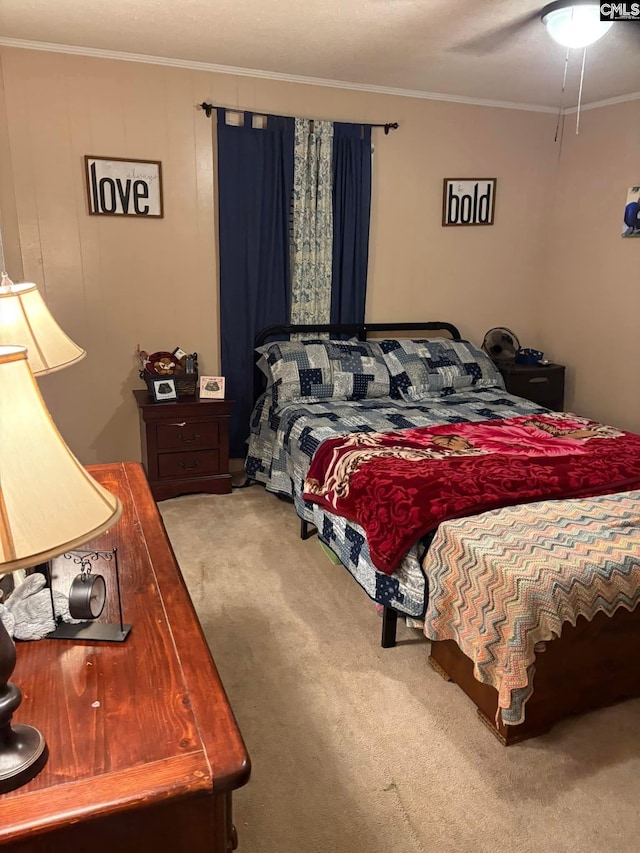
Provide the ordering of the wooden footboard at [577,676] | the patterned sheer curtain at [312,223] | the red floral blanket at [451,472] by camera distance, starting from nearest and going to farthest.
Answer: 1. the wooden footboard at [577,676]
2. the red floral blanket at [451,472]
3. the patterned sheer curtain at [312,223]

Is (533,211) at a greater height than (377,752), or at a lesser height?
greater

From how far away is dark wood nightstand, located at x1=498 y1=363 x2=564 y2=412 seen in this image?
4.33m

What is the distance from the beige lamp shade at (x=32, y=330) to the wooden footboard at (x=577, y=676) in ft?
5.26

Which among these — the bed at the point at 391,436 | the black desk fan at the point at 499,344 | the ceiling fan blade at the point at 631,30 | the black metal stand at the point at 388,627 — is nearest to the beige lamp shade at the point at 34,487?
the bed at the point at 391,436

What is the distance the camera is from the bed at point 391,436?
81.5 inches

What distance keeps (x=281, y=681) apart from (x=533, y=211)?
3887 millimetres

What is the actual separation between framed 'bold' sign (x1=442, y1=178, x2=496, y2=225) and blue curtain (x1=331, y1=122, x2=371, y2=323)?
2.04ft

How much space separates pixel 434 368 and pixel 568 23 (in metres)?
1.90

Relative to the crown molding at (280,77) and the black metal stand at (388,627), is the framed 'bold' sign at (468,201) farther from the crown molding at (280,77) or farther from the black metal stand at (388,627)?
the black metal stand at (388,627)

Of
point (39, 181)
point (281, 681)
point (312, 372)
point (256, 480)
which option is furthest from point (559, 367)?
point (39, 181)

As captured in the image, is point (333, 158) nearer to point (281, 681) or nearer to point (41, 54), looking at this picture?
point (41, 54)

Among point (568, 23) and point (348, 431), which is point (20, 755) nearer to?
point (348, 431)

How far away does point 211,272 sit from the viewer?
393cm

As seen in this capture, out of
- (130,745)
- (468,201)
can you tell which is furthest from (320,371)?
(130,745)
